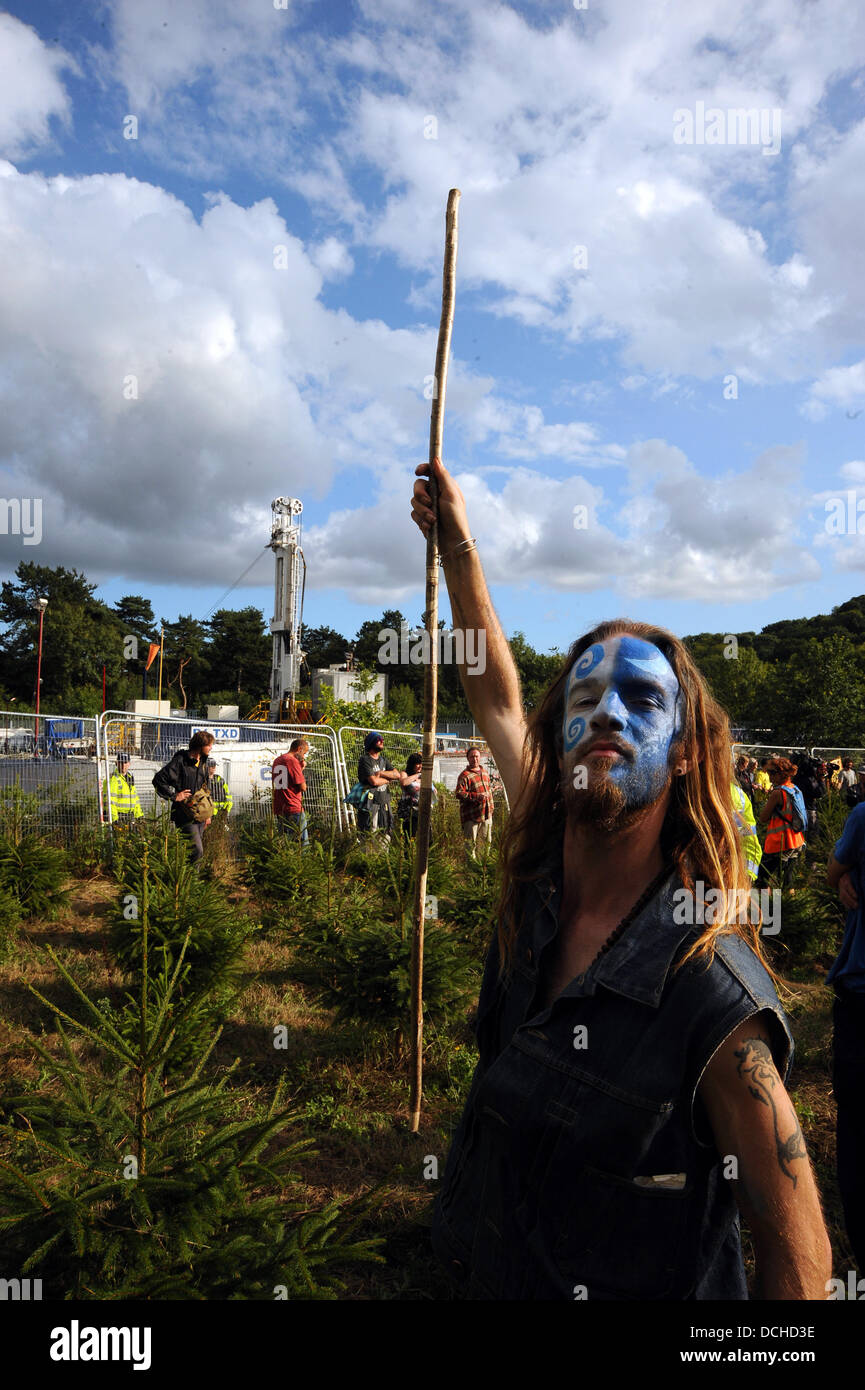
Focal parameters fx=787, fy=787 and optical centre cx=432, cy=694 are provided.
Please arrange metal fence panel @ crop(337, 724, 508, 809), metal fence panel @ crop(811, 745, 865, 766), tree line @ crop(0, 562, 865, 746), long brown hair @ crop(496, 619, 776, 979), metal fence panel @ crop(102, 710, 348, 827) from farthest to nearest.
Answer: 1. tree line @ crop(0, 562, 865, 746)
2. metal fence panel @ crop(811, 745, 865, 766)
3. metal fence panel @ crop(337, 724, 508, 809)
4. metal fence panel @ crop(102, 710, 348, 827)
5. long brown hair @ crop(496, 619, 776, 979)

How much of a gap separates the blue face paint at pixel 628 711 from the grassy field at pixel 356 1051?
1236 mm

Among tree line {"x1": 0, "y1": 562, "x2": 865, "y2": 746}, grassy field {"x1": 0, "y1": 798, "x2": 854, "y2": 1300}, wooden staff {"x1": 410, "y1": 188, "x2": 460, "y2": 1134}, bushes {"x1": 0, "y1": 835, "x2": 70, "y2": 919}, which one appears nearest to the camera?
wooden staff {"x1": 410, "y1": 188, "x2": 460, "y2": 1134}

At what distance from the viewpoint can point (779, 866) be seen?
8.28 meters

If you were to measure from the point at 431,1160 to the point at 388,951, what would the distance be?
157cm

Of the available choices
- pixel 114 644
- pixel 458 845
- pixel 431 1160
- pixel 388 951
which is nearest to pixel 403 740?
pixel 458 845

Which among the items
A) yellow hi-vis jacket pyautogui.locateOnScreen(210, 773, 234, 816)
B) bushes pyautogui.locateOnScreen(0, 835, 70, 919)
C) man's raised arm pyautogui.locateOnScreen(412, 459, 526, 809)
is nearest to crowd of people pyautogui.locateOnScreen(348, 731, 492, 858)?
yellow hi-vis jacket pyautogui.locateOnScreen(210, 773, 234, 816)

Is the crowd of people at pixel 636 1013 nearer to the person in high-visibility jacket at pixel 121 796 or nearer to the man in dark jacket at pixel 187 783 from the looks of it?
the man in dark jacket at pixel 187 783

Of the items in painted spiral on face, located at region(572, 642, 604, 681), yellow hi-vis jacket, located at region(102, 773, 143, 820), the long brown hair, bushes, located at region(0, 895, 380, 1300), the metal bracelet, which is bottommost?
bushes, located at region(0, 895, 380, 1300)

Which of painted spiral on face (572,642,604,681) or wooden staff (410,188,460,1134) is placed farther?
wooden staff (410,188,460,1134)

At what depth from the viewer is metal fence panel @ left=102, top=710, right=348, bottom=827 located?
33.2 feet

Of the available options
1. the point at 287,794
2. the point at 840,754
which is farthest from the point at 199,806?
the point at 840,754

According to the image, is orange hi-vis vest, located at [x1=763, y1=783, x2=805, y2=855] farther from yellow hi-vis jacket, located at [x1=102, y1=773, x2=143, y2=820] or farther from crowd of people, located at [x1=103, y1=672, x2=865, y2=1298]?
yellow hi-vis jacket, located at [x1=102, y1=773, x2=143, y2=820]

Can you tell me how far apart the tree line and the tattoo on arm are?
1043cm

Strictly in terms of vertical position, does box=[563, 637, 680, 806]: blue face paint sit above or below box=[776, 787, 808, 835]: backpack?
above
